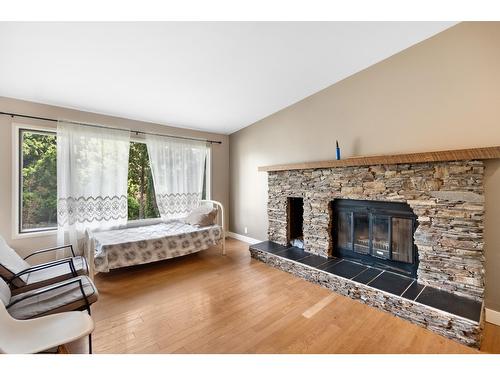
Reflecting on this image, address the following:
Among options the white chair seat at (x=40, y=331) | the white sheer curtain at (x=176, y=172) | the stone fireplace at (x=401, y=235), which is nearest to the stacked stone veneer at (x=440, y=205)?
the stone fireplace at (x=401, y=235)

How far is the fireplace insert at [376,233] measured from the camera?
98.1 inches

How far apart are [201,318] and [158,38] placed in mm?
2618

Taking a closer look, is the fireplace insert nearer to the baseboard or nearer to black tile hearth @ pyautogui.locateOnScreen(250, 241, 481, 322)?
black tile hearth @ pyautogui.locateOnScreen(250, 241, 481, 322)

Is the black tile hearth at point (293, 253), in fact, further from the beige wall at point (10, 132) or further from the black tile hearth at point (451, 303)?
the beige wall at point (10, 132)

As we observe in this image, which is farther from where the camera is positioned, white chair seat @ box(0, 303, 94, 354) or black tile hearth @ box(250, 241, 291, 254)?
black tile hearth @ box(250, 241, 291, 254)

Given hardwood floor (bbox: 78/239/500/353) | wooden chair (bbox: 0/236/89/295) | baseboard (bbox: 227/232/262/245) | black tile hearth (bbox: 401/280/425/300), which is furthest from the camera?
baseboard (bbox: 227/232/262/245)

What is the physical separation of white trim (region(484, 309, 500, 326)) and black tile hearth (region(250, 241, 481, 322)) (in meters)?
0.23

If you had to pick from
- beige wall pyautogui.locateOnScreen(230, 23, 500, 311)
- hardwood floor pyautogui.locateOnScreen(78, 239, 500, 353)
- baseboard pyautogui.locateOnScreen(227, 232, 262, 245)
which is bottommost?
hardwood floor pyautogui.locateOnScreen(78, 239, 500, 353)

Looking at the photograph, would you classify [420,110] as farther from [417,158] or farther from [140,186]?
[140,186]

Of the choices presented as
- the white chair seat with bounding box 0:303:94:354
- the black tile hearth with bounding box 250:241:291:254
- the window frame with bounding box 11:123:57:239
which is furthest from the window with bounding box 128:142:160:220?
the white chair seat with bounding box 0:303:94:354

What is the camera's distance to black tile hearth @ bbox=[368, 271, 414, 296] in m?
2.19

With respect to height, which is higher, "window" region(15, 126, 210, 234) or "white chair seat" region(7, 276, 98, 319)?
"window" region(15, 126, 210, 234)

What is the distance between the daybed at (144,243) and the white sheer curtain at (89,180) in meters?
0.26

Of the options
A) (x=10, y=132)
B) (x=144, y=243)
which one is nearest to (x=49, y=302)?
(x=144, y=243)
